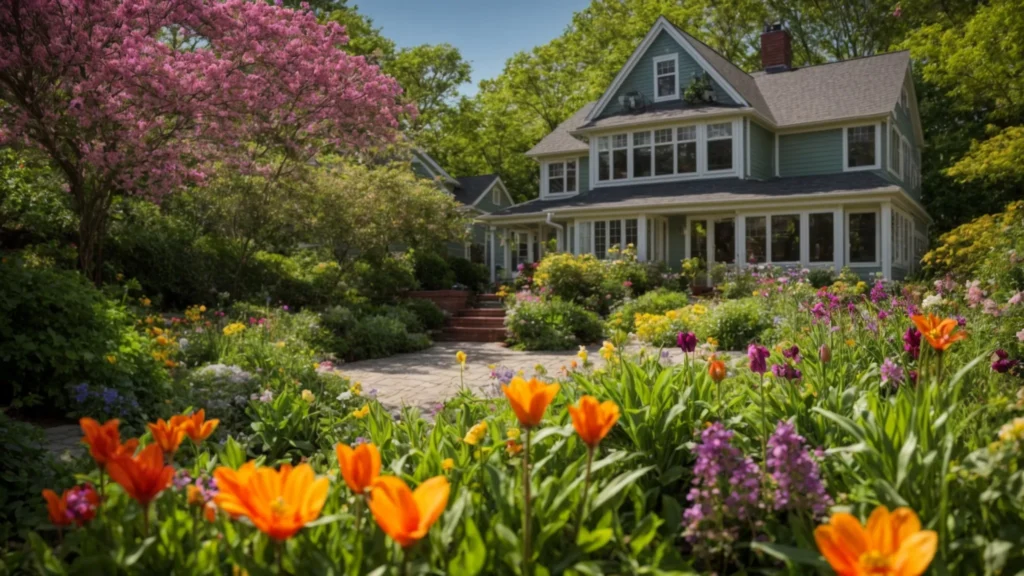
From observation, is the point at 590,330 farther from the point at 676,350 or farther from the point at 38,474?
the point at 38,474

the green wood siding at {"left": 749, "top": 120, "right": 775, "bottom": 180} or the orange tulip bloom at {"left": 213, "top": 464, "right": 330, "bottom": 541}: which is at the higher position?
the green wood siding at {"left": 749, "top": 120, "right": 775, "bottom": 180}

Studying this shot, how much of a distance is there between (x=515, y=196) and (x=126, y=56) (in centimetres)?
2923

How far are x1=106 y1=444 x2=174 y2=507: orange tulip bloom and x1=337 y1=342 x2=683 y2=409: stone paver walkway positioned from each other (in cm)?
450

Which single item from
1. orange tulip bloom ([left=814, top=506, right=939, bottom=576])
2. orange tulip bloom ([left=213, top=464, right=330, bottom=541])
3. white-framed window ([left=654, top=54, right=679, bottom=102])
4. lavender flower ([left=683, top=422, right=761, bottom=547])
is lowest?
lavender flower ([left=683, top=422, right=761, bottom=547])

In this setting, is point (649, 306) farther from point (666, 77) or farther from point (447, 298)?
point (666, 77)

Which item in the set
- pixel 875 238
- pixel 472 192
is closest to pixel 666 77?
pixel 875 238

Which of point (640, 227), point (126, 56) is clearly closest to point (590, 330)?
point (640, 227)

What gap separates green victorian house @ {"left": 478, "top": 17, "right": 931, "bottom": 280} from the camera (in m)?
17.4

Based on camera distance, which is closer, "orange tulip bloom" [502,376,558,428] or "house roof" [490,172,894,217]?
"orange tulip bloom" [502,376,558,428]

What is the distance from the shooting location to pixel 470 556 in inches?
63.1

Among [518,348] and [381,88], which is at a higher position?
[381,88]

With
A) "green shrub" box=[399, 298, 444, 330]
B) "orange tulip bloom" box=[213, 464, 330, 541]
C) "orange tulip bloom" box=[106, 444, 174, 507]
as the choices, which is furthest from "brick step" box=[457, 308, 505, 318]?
"orange tulip bloom" box=[213, 464, 330, 541]

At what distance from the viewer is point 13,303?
16.1ft

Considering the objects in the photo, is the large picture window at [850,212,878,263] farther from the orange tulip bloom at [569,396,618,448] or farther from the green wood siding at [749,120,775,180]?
the orange tulip bloom at [569,396,618,448]
